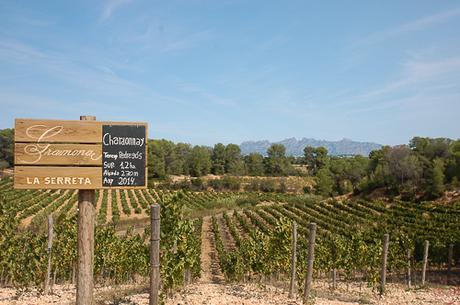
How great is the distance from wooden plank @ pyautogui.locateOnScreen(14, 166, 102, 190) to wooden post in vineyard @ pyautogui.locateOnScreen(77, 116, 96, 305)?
9.8 inches

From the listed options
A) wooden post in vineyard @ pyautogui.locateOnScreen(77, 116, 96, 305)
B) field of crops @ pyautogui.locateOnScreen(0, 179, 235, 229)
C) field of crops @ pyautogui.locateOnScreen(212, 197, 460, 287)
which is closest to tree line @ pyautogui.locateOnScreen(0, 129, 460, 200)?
field of crops @ pyautogui.locateOnScreen(212, 197, 460, 287)

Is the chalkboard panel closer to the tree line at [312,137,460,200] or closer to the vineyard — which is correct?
the vineyard

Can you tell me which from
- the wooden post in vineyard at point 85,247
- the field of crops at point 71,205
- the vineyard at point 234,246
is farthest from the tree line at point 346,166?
the wooden post in vineyard at point 85,247

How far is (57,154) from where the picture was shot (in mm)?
5332

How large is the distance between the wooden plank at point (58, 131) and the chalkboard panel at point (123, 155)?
0.10 metres

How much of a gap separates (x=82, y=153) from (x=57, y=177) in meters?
0.47

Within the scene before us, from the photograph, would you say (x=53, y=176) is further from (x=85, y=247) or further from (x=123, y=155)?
(x=85, y=247)

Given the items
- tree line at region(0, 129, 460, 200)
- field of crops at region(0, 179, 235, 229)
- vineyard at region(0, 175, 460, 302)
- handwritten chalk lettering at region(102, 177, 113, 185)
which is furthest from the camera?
tree line at region(0, 129, 460, 200)

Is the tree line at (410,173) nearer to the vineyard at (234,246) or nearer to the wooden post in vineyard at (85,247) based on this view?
the vineyard at (234,246)

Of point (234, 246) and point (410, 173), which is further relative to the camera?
point (410, 173)

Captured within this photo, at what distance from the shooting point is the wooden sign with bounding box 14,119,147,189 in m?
5.27

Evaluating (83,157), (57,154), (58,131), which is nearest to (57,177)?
(57,154)

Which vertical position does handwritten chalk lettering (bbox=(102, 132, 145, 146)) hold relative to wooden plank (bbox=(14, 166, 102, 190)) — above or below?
above

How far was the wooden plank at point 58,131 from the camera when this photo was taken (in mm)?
5273
